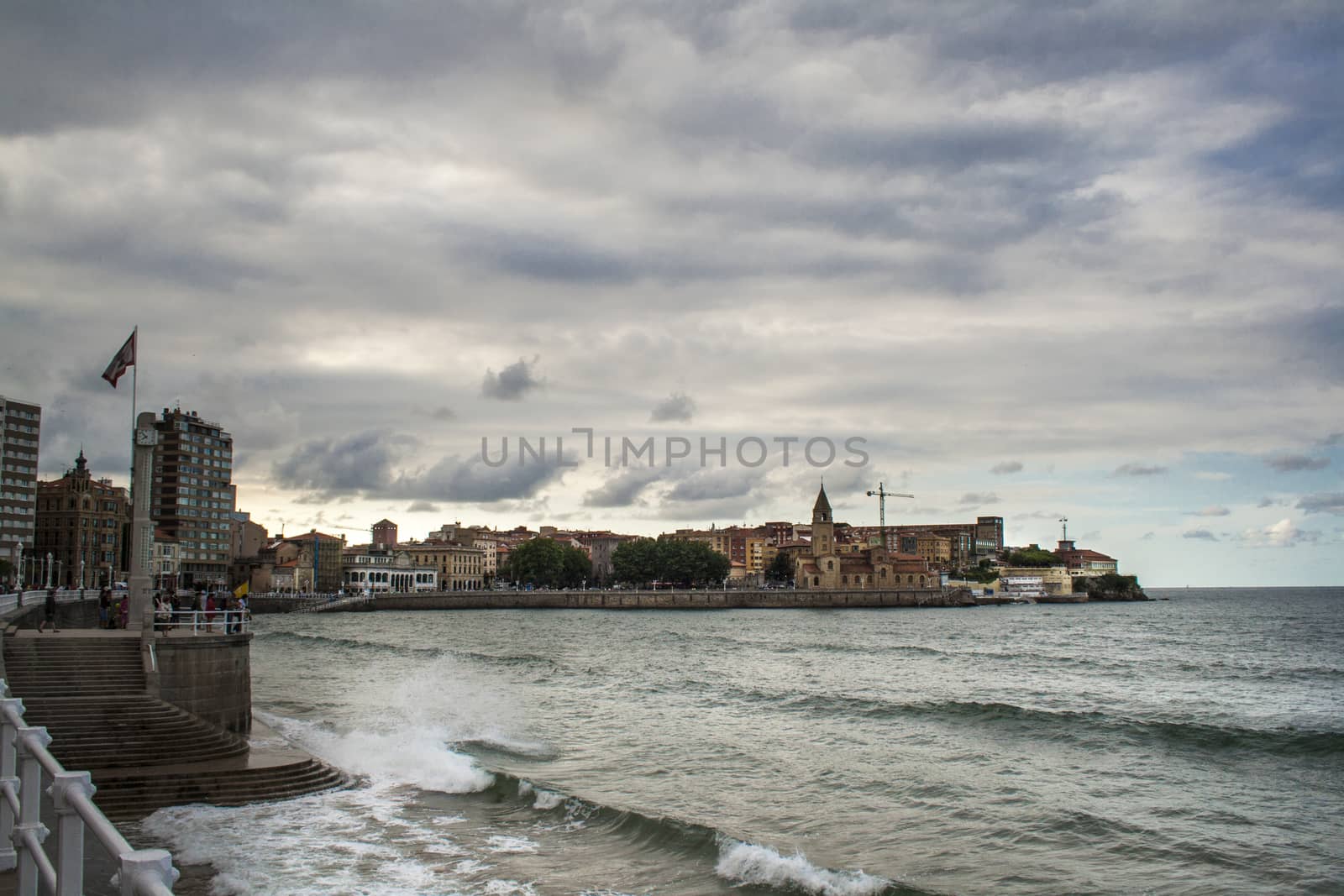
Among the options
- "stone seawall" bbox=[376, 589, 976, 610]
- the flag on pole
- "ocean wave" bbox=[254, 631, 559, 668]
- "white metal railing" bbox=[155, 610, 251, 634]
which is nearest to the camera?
"white metal railing" bbox=[155, 610, 251, 634]

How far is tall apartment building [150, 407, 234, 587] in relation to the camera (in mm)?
139625

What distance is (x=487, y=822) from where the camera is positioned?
1809cm

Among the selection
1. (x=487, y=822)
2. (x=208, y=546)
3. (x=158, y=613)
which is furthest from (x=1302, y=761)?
(x=208, y=546)

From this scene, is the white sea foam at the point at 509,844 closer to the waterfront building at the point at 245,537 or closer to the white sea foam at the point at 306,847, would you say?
the white sea foam at the point at 306,847

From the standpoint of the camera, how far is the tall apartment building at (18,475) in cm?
10900

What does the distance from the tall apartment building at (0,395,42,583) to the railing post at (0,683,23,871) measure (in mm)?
118435

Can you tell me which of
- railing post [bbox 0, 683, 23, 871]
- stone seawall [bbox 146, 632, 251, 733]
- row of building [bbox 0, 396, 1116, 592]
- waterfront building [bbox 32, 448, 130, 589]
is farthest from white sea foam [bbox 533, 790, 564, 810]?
waterfront building [bbox 32, 448, 130, 589]

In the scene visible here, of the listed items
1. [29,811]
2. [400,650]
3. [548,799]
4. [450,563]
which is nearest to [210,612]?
[548,799]

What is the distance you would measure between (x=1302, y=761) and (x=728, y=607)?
132 m

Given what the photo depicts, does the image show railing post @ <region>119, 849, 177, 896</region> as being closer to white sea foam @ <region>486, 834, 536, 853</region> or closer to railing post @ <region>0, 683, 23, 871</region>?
railing post @ <region>0, 683, 23, 871</region>

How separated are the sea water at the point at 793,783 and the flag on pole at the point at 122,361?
34.4ft

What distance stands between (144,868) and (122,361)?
26.4m

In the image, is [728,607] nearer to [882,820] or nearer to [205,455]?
[205,455]

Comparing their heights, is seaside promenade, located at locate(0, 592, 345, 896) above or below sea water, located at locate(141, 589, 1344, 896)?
A: above
